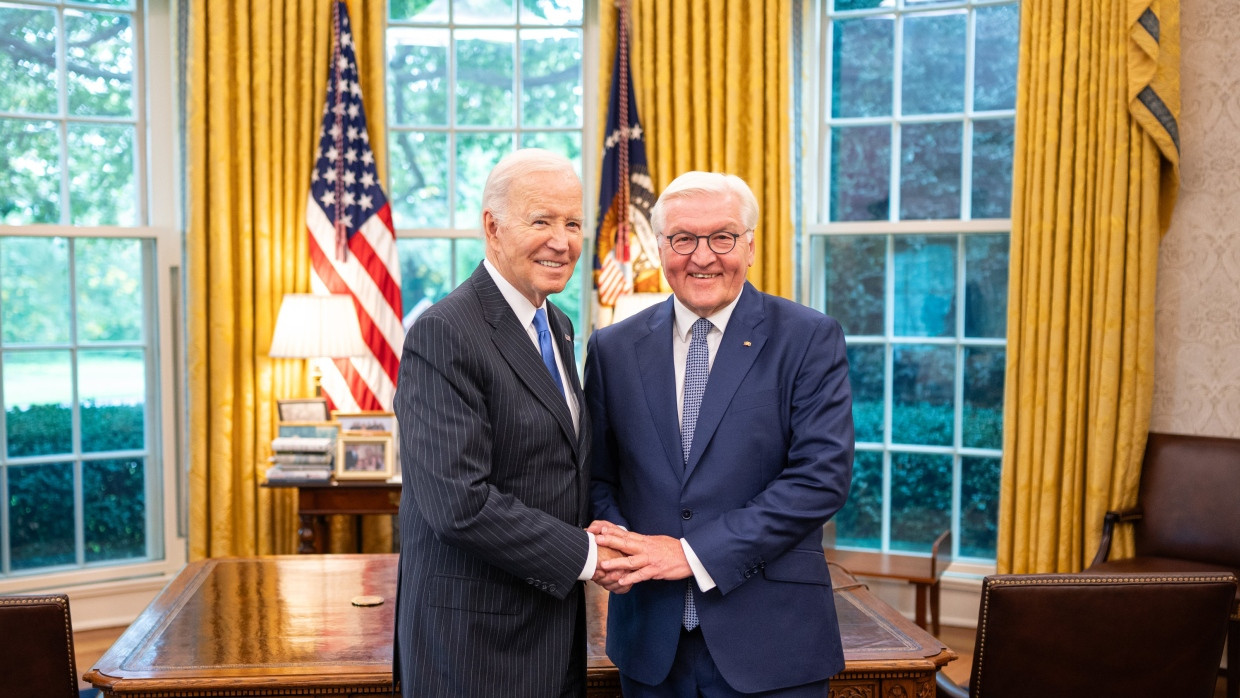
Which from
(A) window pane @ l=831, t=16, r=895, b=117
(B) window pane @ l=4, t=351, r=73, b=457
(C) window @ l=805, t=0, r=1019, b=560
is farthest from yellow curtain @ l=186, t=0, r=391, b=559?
(C) window @ l=805, t=0, r=1019, b=560

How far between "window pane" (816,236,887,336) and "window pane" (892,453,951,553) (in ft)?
2.20

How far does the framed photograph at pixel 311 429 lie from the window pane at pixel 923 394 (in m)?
2.68

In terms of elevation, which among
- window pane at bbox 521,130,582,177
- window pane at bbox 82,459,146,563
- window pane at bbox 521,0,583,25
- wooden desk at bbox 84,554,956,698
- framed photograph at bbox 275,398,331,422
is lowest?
window pane at bbox 82,459,146,563

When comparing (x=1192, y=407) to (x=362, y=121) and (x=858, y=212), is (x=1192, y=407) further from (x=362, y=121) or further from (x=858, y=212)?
(x=362, y=121)

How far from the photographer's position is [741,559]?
Answer: 1785 millimetres

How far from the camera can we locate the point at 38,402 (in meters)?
4.60

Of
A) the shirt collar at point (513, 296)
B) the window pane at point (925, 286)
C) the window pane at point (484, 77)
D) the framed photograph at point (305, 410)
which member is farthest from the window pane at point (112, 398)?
Result: the window pane at point (925, 286)

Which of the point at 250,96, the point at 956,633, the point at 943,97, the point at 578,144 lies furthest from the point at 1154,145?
the point at 250,96

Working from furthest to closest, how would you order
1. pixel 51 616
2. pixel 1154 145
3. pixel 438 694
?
pixel 1154 145 < pixel 51 616 < pixel 438 694

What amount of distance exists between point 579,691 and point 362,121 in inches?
137

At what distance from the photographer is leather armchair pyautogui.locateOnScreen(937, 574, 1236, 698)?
2.18 meters

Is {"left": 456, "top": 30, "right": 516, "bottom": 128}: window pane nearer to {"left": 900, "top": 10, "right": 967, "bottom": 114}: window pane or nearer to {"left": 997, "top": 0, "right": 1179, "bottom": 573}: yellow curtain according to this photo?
{"left": 900, "top": 10, "right": 967, "bottom": 114}: window pane

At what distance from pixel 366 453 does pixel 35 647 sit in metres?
2.35

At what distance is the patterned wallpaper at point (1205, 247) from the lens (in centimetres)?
409
